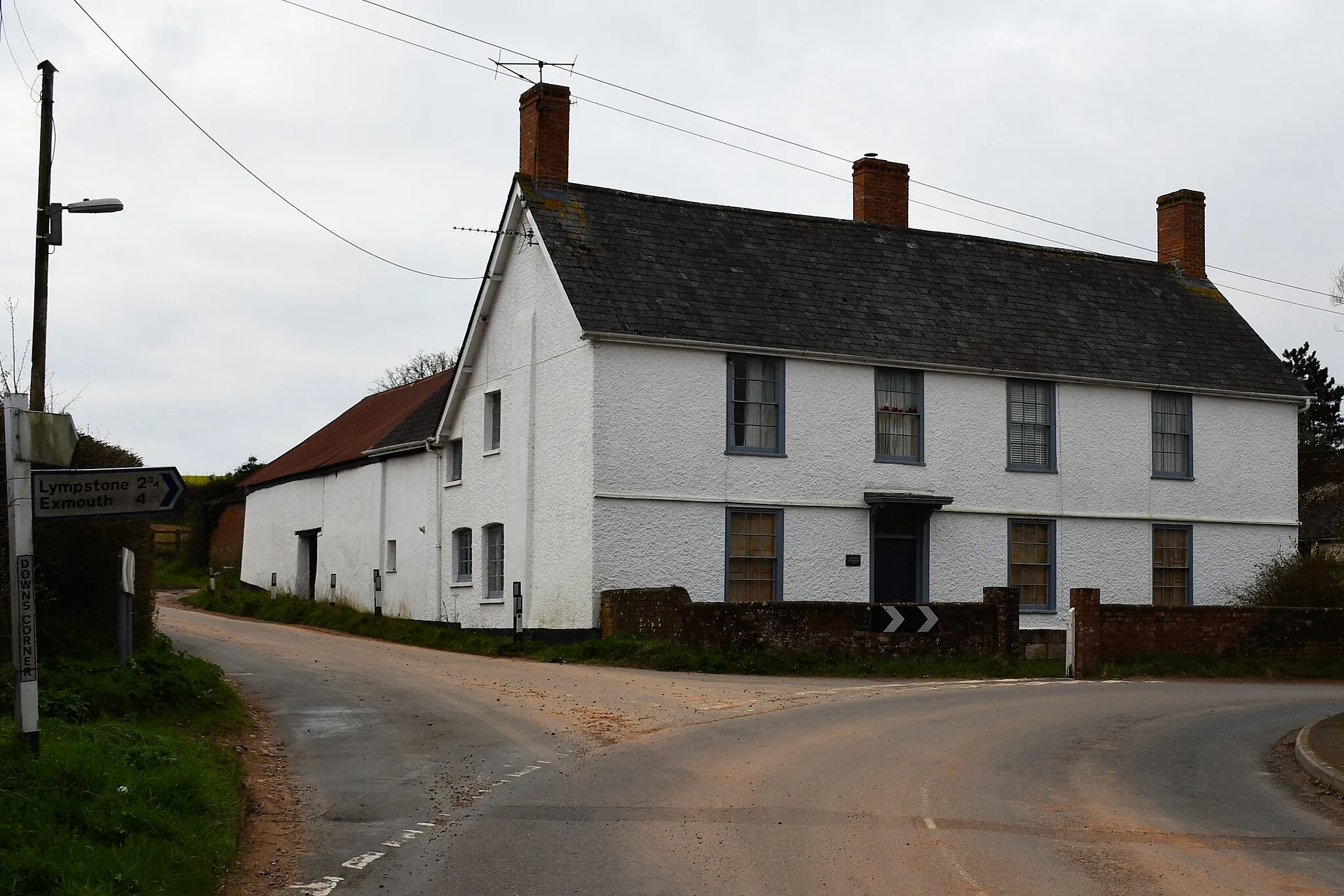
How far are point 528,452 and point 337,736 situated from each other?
13893mm

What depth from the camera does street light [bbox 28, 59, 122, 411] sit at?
1644cm

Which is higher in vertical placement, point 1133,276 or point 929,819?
point 1133,276

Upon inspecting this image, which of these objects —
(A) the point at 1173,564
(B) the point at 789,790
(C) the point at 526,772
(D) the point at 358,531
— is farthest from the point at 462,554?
(B) the point at 789,790

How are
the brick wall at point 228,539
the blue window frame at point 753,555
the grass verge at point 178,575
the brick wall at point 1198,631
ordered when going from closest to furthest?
the brick wall at point 1198,631, the blue window frame at point 753,555, the brick wall at point 228,539, the grass verge at point 178,575

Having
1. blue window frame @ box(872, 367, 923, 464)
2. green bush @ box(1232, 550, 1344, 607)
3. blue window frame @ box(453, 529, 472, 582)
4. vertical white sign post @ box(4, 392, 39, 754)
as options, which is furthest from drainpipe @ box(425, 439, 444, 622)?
vertical white sign post @ box(4, 392, 39, 754)

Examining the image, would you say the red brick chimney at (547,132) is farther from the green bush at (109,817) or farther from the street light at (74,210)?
the green bush at (109,817)

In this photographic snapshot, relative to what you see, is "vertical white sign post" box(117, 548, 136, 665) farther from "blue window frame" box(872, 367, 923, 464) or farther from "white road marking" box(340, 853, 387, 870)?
"blue window frame" box(872, 367, 923, 464)

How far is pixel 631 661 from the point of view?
23.7 metres

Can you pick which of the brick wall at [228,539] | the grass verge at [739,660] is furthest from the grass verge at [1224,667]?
the brick wall at [228,539]

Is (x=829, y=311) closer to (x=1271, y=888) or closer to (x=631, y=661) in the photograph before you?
(x=631, y=661)

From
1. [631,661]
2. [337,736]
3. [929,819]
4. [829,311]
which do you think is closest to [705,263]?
[829,311]

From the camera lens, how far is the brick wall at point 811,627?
2322cm

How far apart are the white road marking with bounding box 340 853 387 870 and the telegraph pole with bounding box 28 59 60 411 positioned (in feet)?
33.4

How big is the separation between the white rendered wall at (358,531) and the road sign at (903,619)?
1212 cm
